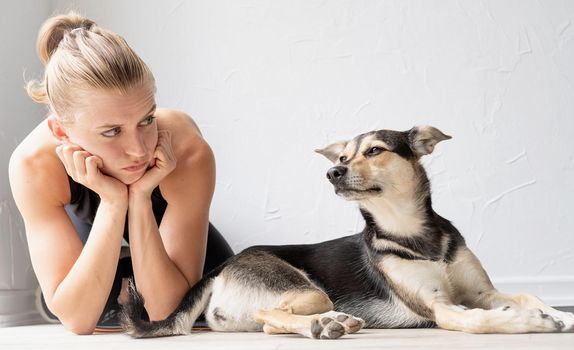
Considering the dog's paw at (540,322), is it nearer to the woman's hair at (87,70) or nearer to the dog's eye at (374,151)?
the dog's eye at (374,151)

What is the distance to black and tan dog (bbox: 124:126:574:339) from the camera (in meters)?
1.87

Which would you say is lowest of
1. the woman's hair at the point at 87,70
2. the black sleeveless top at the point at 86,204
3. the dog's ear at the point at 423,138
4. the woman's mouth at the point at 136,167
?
the black sleeveless top at the point at 86,204

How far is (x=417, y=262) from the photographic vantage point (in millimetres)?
1910

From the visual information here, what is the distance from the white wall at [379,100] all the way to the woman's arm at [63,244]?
1.19m

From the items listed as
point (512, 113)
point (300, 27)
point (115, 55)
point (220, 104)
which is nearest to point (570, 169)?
point (512, 113)

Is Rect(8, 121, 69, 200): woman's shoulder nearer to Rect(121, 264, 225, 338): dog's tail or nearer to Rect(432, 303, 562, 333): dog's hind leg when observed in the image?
Rect(121, 264, 225, 338): dog's tail

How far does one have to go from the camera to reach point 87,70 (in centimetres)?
179

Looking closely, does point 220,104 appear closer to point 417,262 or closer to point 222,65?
point 222,65

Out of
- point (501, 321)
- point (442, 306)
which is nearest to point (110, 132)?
point (442, 306)

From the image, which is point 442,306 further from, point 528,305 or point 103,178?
point 103,178

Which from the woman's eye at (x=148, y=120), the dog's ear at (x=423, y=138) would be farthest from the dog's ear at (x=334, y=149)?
the woman's eye at (x=148, y=120)

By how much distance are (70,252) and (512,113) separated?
5.73 ft

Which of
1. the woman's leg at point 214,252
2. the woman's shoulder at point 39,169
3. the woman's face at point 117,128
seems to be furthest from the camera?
the woman's leg at point 214,252

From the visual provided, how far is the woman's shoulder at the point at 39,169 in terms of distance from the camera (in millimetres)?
2023
